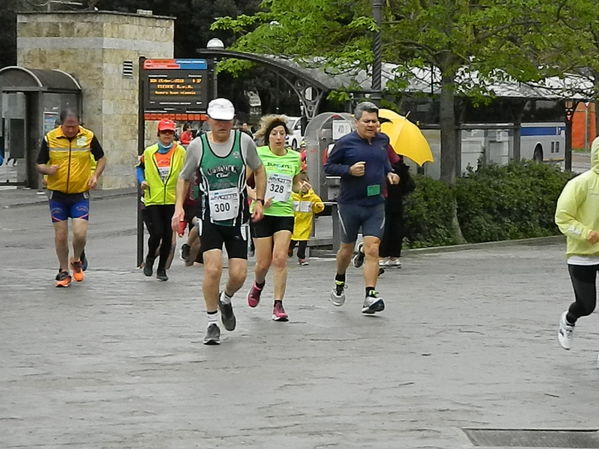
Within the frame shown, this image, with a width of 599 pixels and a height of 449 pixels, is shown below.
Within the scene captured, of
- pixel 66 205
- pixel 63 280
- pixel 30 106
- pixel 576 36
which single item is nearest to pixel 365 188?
pixel 66 205

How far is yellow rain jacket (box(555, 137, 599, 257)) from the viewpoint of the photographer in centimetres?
961

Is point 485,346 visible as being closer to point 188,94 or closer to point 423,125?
point 188,94

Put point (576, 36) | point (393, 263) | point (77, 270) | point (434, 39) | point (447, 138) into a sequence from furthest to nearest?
point (447, 138) → point (576, 36) → point (434, 39) → point (393, 263) → point (77, 270)

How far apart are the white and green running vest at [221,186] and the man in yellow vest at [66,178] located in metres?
3.94

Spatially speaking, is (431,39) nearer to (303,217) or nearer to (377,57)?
(377,57)

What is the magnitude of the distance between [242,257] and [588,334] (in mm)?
3043

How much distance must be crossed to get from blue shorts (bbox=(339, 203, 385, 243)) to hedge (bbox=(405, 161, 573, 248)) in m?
8.15

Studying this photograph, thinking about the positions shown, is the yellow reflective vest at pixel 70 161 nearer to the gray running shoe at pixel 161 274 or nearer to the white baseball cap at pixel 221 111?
the gray running shoe at pixel 161 274

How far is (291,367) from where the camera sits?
9.58m

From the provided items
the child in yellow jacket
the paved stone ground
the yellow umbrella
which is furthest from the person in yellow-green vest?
the child in yellow jacket

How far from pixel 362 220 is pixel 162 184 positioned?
342cm

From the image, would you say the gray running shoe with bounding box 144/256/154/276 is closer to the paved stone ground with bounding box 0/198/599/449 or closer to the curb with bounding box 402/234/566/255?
the paved stone ground with bounding box 0/198/599/449

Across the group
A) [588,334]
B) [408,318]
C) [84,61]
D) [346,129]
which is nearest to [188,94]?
[346,129]

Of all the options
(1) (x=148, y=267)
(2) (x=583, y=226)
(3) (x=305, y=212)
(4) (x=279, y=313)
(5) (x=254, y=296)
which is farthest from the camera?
(3) (x=305, y=212)
